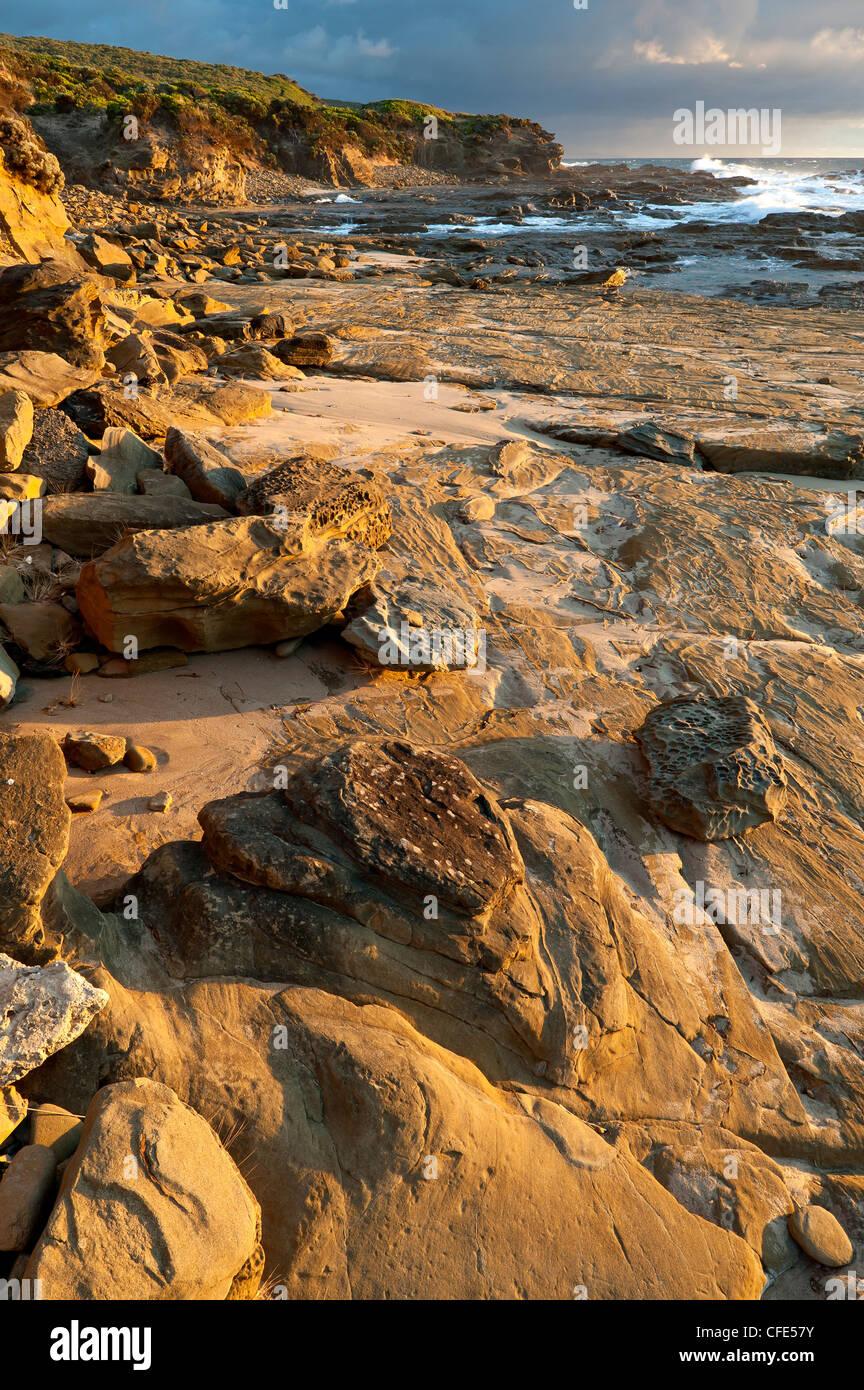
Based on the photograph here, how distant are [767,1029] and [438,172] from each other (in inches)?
2711

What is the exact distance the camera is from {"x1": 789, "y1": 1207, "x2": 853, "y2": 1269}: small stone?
10.1ft

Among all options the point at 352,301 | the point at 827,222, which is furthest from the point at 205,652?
the point at 827,222

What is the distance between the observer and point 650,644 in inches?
249

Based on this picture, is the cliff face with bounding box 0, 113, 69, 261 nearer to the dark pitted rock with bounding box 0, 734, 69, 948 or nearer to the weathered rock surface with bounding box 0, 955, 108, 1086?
the dark pitted rock with bounding box 0, 734, 69, 948

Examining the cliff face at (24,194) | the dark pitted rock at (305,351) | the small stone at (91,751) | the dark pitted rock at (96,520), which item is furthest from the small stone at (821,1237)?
the cliff face at (24,194)

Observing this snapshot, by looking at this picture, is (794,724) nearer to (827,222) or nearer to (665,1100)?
(665,1100)

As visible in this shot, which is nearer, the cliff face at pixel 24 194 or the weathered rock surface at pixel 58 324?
the weathered rock surface at pixel 58 324

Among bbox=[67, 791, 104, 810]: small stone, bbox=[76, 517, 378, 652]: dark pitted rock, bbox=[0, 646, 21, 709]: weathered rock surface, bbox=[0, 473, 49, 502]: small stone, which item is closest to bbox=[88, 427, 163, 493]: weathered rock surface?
bbox=[0, 473, 49, 502]: small stone

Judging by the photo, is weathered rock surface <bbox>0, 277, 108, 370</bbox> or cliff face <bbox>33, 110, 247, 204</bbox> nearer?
weathered rock surface <bbox>0, 277, 108, 370</bbox>

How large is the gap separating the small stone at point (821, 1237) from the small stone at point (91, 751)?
3889 millimetres

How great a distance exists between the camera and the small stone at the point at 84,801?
4066 mm

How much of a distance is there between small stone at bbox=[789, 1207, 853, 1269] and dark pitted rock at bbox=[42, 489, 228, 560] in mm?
5304

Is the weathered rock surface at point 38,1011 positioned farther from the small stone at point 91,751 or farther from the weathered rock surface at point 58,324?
the weathered rock surface at point 58,324

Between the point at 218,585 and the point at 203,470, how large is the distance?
2001 millimetres
